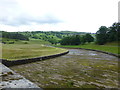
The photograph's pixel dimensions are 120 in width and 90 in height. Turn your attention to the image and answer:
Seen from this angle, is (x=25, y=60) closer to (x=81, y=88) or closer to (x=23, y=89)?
(x=81, y=88)

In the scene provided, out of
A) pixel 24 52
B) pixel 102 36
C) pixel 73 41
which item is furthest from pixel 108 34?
pixel 24 52

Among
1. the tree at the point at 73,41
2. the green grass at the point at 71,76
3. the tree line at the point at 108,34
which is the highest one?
the tree line at the point at 108,34

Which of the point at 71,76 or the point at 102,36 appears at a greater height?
the point at 102,36

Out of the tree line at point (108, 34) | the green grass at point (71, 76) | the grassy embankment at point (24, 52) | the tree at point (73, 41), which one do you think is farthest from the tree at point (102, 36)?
the green grass at point (71, 76)

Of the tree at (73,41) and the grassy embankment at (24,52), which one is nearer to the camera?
the grassy embankment at (24,52)

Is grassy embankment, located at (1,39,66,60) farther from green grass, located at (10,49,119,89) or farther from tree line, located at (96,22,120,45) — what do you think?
tree line, located at (96,22,120,45)

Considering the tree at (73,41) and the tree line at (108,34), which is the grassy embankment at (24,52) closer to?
the tree line at (108,34)

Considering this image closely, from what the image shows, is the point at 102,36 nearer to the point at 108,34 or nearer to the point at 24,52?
the point at 108,34

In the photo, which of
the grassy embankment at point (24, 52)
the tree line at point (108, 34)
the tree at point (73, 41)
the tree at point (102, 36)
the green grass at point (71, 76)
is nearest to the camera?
the green grass at point (71, 76)

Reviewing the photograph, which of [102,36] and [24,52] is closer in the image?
[24,52]

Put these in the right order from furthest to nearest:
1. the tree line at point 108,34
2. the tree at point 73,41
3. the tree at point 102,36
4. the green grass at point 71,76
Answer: the tree at point 73,41, the tree at point 102,36, the tree line at point 108,34, the green grass at point 71,76

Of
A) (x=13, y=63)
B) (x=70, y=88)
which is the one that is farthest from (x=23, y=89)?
(x=13, y=63)

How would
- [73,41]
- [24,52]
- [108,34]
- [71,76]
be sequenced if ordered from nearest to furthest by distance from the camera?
[71,76], [24,52], [108,34], [73,41]

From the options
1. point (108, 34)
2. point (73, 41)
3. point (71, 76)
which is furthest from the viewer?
point (73, 41)
